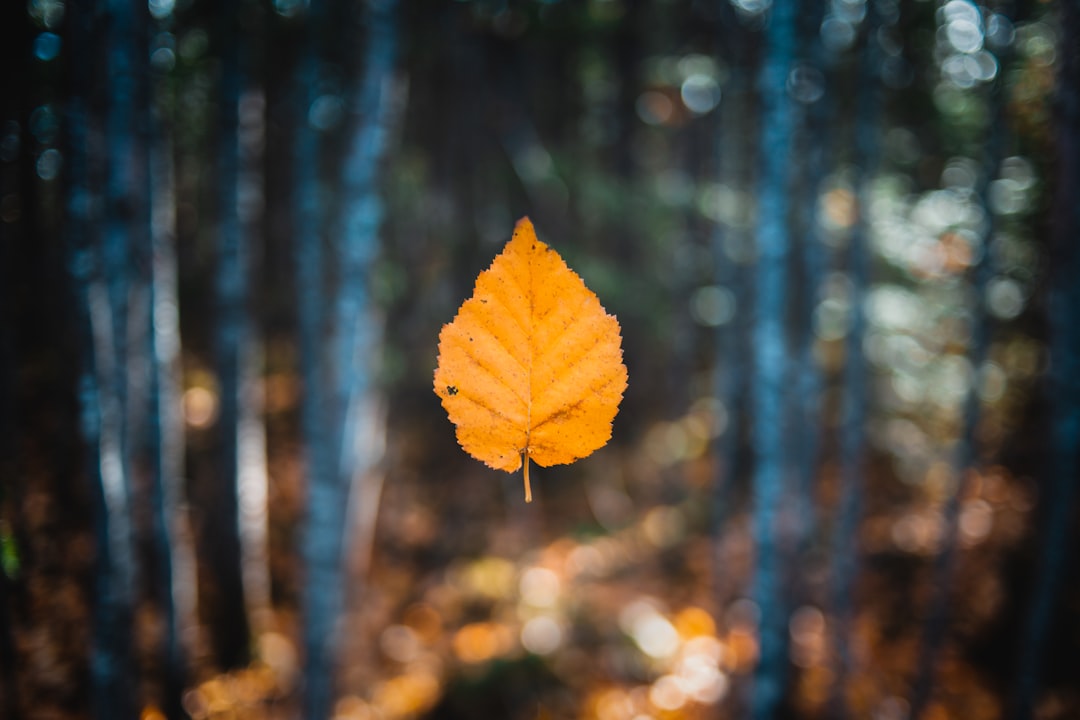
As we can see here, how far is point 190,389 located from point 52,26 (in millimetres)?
7244

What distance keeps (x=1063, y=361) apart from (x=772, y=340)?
2.19 m

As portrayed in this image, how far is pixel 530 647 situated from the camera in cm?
536

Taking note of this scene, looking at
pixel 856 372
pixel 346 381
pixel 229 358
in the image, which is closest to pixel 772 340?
pixel 856 372

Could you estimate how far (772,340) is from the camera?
379cm

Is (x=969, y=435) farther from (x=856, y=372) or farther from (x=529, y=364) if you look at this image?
(x=529, y=364)

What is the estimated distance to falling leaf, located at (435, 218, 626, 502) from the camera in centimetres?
66

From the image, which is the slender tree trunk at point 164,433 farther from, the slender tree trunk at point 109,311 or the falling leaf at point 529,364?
the falling leaf at point 529,364

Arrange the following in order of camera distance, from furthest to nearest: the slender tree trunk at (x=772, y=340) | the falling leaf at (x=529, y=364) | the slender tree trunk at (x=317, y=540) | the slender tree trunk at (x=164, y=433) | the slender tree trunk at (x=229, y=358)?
1. the slender tree trunk at (x=229, y=358)
2. the slender tree trunk at (x=164, y=433)
3. the slender tree trunk at (x=317, y=540)
4. the slender tree trunk at (x=772, y=340)
5. the falling leaf at (x=529, y=364)

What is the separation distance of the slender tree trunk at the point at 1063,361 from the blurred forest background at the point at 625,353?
0.11 ft

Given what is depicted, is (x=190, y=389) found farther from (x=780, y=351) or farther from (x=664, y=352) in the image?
(x=780, y=351)

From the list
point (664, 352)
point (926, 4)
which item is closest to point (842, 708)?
point (664, 352)

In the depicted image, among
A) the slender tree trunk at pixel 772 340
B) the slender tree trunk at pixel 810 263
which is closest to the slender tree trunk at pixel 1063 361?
the slender tree trunk at pixel 810 263

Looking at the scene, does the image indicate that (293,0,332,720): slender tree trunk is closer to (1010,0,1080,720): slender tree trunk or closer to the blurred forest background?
the blurred forest background

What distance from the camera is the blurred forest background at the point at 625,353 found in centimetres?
362
